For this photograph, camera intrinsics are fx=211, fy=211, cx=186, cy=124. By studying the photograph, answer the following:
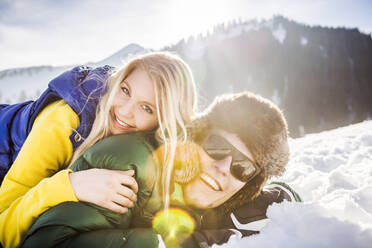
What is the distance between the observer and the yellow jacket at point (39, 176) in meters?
1.09

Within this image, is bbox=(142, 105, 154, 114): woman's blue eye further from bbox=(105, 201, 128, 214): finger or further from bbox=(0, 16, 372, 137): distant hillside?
bbox=(0, 16, 372, 137): distant hillside

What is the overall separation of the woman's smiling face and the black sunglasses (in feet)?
1.70

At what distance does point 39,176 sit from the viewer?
1.47m

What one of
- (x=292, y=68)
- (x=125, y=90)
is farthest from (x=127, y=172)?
(x=292, y=68)

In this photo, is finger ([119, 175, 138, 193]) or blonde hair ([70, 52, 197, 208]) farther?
blonde hair ([70, 52, 197, 208])

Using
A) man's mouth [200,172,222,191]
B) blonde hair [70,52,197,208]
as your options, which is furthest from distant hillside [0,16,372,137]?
man's mouth [200,172,222,191]

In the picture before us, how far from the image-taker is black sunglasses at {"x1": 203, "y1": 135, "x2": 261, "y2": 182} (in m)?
1.46

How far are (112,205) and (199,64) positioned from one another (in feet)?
92.4

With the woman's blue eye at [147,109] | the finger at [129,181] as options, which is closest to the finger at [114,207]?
the finger at [129,181]

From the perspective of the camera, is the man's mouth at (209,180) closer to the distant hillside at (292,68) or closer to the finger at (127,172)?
the finger at (127,172)

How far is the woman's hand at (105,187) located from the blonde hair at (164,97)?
0.37 metres

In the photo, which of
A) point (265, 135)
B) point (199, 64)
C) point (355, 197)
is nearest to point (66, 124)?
point (265, 135)

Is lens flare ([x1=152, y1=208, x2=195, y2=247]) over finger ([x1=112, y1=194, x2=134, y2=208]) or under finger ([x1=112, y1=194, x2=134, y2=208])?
under

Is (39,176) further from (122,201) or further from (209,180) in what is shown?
(209,180)
